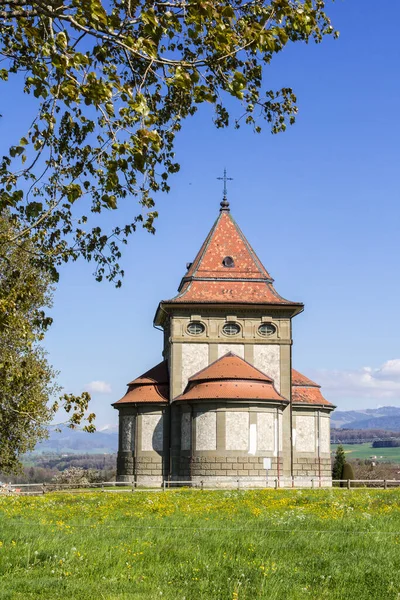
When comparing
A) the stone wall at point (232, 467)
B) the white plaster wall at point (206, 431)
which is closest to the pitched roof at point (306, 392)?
the stone wall at point (232, 467)

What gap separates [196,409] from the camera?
157ft

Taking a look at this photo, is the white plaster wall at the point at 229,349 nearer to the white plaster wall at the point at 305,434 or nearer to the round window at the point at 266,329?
the round window at the point at 266,329

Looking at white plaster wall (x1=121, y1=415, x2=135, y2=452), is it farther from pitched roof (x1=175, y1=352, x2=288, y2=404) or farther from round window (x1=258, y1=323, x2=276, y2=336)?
round window (x1=258, y1=323, x2=276, y2=336)

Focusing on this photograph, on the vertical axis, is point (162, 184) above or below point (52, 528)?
above

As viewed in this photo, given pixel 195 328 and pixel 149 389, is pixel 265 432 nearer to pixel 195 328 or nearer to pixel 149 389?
pixel 195 328

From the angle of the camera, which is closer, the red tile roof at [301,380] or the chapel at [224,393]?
the chapel at [224,393]

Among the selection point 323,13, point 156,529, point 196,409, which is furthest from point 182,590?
point 196,409

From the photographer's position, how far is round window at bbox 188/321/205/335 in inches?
2053

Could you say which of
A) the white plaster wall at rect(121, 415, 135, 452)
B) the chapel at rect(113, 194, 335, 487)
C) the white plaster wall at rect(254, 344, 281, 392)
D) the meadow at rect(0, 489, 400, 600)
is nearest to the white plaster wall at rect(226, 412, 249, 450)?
the chapel at rect(113, 194, 335, 487)

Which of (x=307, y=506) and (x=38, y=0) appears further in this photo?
(x=307, y=506)

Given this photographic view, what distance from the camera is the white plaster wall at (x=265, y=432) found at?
4694 centimetres

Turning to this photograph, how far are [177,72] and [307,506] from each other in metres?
18.9

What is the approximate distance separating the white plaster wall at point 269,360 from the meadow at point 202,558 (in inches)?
1242

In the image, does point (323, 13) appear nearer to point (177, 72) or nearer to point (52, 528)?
point (177, 72)
